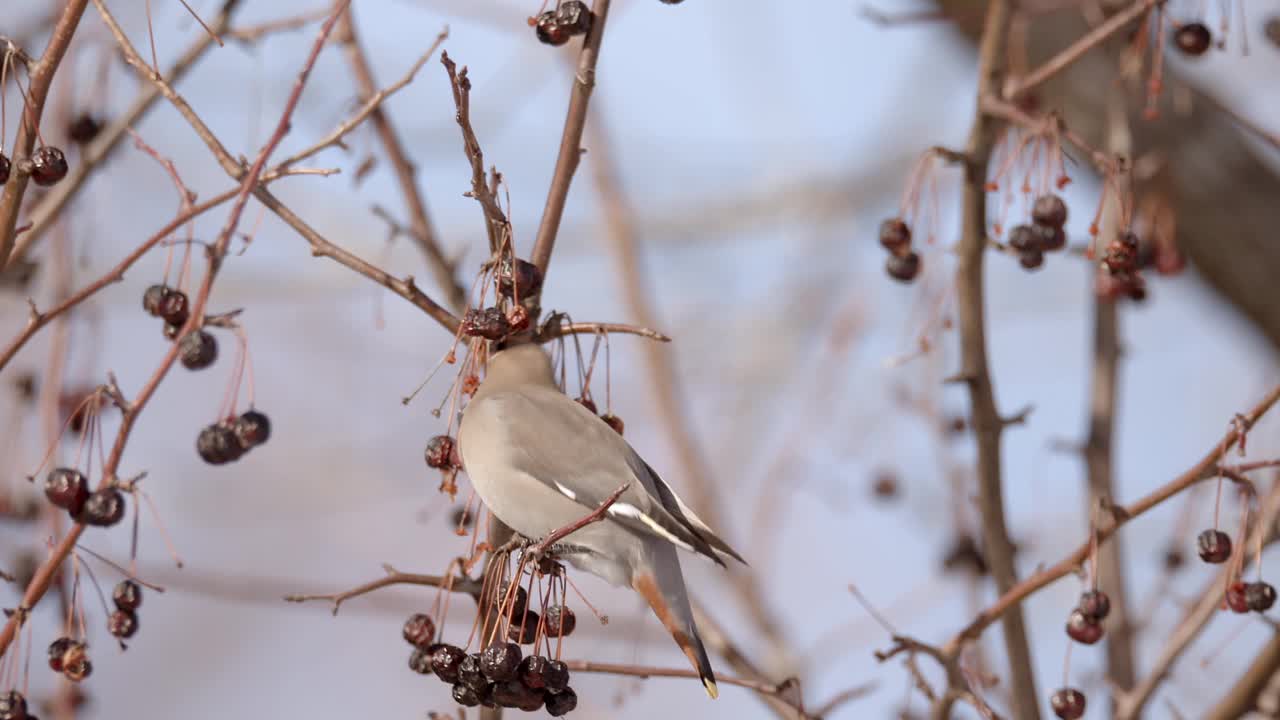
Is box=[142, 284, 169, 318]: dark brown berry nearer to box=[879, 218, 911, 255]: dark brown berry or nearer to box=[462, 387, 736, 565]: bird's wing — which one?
box=[462, 387, 736, 565]: bird's wing

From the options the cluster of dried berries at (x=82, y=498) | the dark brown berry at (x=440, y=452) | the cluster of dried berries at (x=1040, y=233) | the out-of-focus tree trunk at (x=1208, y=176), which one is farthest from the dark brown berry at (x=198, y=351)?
the out-of-focus tree trunk at (x=1208, y=176)

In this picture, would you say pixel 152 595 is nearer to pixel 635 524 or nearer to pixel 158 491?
pixel 158 491

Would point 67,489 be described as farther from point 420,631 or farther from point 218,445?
point 420,631

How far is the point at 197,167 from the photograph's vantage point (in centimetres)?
651

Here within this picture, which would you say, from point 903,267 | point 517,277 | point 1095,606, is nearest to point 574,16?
point 517,277

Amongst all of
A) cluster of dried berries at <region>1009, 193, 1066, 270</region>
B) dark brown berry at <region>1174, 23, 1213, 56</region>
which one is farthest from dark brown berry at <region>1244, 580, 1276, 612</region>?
dark brown berry at <region>1174, 23, 1213, 56</region>

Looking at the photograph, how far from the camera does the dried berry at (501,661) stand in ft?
5.26

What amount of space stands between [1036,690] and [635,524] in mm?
882

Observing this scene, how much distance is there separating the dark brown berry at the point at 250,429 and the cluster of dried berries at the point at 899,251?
1.02m

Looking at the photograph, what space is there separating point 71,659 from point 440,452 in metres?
0.53

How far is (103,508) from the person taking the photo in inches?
68.1

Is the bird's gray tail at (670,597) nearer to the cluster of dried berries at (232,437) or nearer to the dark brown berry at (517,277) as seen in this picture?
the dark brown berry at (517,277)

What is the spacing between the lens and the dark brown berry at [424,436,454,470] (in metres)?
1.87

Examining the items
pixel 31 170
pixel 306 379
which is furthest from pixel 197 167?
pixel 31 170
